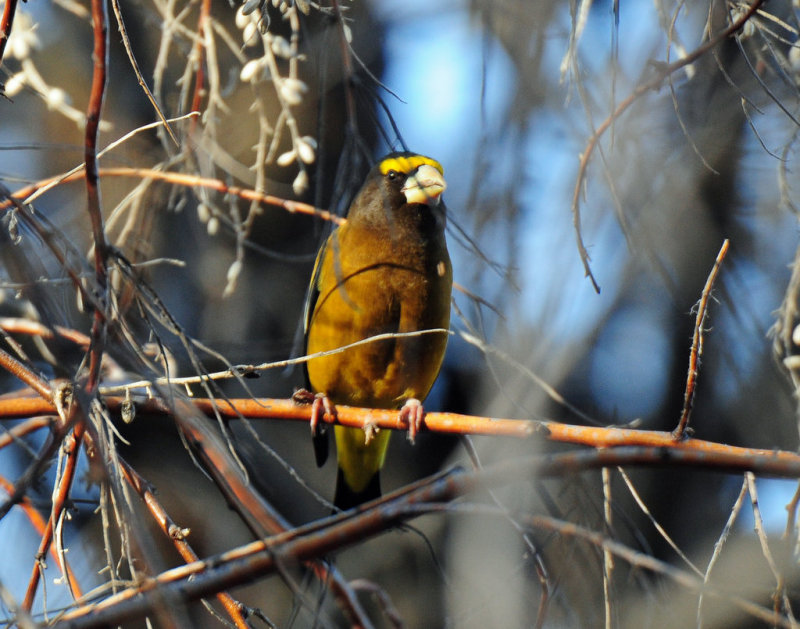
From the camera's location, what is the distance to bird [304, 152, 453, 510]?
3121mm

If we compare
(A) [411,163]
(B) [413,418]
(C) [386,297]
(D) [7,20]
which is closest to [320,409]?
(B) [413,418]

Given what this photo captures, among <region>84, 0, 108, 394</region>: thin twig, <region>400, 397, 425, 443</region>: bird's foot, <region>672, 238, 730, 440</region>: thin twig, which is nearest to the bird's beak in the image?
<region>400, 397, 425, 443</region>: bird's foot

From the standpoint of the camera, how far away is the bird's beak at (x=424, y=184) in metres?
3.01

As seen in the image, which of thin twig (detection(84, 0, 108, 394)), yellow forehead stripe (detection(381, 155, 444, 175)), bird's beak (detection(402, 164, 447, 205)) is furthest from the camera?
yellow forehead stripe (detection(381, 155, 444, 175))

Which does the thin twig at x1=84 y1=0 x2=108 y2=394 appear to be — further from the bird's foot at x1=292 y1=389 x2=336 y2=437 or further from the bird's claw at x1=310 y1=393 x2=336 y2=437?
the bird's claw at x1=310 y1=393 x2=336 y2=437

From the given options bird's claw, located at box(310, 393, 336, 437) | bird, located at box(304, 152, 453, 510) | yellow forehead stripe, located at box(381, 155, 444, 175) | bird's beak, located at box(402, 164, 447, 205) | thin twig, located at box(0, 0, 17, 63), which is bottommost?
bird's claw, located at box(310, 393, 336, 437)

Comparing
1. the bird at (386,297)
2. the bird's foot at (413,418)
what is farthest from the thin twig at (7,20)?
the bird at (386,297)

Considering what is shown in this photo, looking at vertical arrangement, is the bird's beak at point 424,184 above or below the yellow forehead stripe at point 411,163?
below

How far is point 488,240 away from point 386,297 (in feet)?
3.46

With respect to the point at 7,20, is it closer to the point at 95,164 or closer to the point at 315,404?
the point at 95,164

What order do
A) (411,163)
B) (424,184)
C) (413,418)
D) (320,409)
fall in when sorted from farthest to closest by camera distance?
(411,163) → (424,184) → (320,409) → (413,418)

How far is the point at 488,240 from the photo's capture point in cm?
210

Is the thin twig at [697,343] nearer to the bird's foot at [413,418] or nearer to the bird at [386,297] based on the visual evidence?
the bird's foot at [413,418]

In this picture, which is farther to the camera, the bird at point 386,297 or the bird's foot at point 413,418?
the bird at point 386,297
